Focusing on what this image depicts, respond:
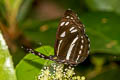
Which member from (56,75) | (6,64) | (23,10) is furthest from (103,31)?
(6,64)

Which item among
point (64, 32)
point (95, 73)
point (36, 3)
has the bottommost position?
point (95, 73)

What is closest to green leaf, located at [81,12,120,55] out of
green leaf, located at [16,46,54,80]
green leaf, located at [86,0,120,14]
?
green leaf, located at [86,0,120,14]

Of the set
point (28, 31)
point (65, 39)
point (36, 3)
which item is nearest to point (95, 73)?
point (28, 31)

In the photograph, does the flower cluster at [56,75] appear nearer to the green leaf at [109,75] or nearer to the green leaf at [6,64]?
the green leaf at [6,64]

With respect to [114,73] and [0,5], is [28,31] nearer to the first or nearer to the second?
[0,5]

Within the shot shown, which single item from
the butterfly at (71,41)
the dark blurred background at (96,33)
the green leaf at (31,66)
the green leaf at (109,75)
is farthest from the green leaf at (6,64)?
the green leaf at (109,75)

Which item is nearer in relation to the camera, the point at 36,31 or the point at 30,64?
the point at 30,64

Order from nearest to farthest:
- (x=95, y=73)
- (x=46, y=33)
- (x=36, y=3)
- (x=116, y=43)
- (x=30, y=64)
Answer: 1. (x=30, y=64)
2. (x=116, y=43)
3. (x=46, y=33)
4. (x=95, y=73)
5. (x=36, y=3)
